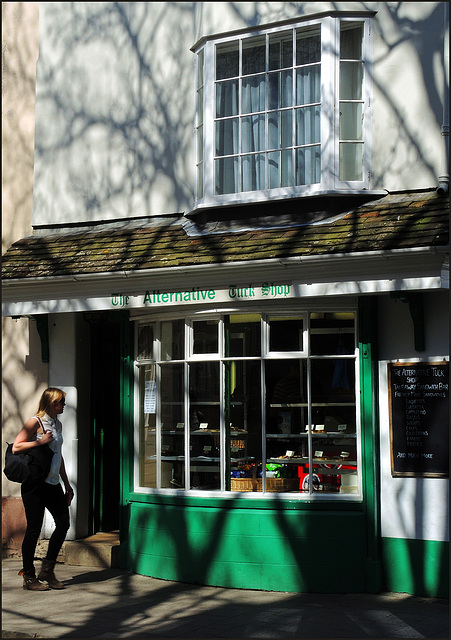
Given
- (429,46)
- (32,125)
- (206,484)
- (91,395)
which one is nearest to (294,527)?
(206,484)

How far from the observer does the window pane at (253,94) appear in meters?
9.55

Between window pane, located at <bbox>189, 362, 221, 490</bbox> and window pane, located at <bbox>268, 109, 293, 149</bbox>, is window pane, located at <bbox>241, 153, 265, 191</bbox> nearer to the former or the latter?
window pane, located at <bbox>268, 109, 293, 149</bbox>

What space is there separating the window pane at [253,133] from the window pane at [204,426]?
2.37 meters

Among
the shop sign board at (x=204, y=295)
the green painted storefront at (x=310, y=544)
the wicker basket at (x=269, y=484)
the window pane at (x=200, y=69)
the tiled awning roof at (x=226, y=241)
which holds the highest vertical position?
the window pane at (x=200, y=69)

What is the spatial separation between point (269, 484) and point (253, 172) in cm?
327

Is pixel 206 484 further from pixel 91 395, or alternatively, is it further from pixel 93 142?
pixel 93 142

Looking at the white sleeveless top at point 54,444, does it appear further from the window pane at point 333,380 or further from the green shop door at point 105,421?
the window pane at point 333,380

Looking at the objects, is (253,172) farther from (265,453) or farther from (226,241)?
(265,453)

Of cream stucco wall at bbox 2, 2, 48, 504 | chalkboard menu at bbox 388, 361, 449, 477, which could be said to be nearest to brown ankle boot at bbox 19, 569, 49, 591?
cream stucco wall at bbox 2, 2, 48, 504

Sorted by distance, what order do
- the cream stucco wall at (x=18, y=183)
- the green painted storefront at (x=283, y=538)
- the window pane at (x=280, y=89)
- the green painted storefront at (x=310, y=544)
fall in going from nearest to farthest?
the green painted storefront at (x=310, y=544) < the green painted storefront at (x=283, y=538) < the window pane at (x=280, y=89) < the cream stucco wall at (x=18, y=183)

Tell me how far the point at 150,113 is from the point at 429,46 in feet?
10.5

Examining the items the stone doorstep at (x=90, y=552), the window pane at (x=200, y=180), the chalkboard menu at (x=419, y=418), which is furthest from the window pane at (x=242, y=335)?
the stone doorstep at (x=90, y=552)

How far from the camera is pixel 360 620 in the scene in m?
7.32

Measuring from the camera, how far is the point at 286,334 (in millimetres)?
8836
